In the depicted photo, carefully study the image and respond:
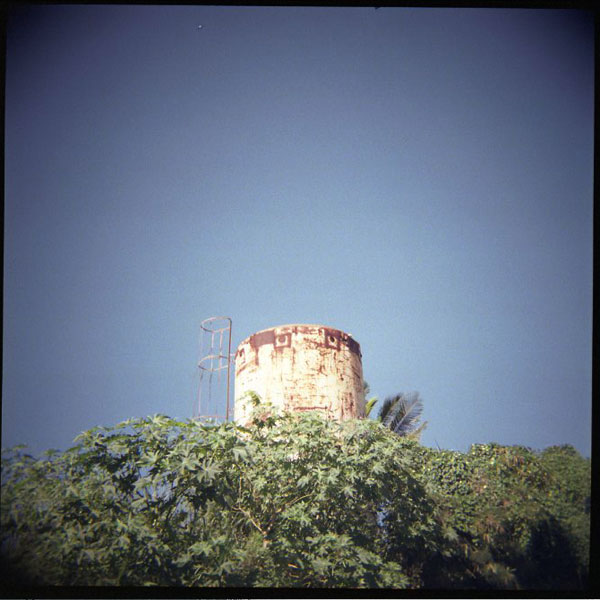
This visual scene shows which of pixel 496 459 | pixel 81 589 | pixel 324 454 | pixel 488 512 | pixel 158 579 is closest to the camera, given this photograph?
pixel 81 589

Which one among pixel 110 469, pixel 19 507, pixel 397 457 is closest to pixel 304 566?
pixel 397 457

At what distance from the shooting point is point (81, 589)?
7.31m

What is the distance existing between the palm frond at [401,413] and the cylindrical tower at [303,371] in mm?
6030

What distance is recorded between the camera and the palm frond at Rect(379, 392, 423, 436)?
18.4m

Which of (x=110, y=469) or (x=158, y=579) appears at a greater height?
(x=110, y=469)

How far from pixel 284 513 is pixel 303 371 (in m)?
3.67

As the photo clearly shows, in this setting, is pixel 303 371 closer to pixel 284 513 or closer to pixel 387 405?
pixel 284 513

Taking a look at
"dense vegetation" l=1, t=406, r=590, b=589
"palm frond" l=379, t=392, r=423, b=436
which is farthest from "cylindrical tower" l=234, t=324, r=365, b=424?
"palm frond" l=379, t=392, r=423, b=436

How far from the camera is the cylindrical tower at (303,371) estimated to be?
1190 centimetres

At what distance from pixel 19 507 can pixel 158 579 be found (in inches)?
71.0

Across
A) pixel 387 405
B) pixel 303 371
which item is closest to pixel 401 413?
pixel 387 405

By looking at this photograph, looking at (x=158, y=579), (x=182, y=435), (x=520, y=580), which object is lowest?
(x=520, y=580)

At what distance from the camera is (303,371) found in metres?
12.1

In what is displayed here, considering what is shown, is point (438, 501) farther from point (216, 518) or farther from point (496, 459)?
point (216, 518)
